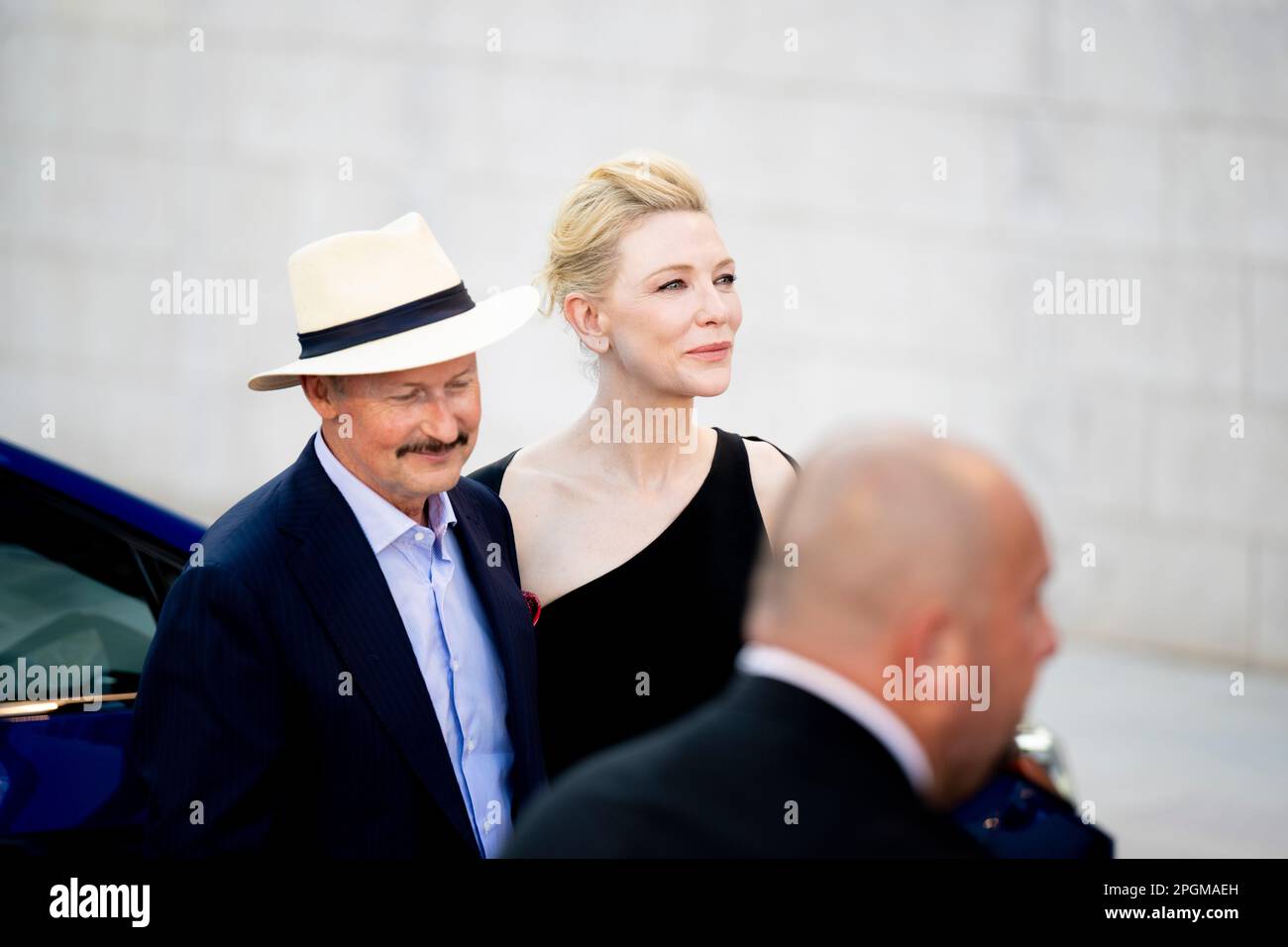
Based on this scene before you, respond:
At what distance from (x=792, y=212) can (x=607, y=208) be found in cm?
660

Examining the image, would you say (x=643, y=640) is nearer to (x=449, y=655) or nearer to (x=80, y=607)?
(x=449, y=655)

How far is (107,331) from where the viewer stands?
404 inches

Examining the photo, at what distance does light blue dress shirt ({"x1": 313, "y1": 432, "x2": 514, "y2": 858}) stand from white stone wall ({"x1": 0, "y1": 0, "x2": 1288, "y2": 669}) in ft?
23.3

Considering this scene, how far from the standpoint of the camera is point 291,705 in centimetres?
224

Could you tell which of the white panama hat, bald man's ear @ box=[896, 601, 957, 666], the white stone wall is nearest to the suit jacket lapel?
the white panama hat

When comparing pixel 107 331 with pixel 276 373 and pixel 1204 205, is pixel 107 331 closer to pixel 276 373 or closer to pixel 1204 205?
pixel 1204 205

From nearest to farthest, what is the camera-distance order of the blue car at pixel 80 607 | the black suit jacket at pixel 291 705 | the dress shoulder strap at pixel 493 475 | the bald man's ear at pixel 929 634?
1. the bald man's ear at pixel 929 634
2. the black suit jacket at pixel 291 705
3. the blue car at pixel 80 607
4. the dress shoulder strap at pixel 493 475

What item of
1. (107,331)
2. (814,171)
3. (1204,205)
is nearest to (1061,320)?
(1204,205)

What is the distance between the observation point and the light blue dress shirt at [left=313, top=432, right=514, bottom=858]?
2426mm

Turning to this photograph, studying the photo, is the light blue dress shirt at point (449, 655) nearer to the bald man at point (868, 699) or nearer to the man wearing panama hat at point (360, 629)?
the man wearing panama hat at point (360, 629)

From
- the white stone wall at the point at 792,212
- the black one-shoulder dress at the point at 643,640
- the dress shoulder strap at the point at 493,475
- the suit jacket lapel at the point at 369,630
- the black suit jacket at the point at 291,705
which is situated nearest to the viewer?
the black suit jacket at the point at 291,705

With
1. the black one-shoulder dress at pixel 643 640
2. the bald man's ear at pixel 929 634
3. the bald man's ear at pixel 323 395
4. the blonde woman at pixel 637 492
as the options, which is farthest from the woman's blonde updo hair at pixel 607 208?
the bald man's ear at pixel 929 634

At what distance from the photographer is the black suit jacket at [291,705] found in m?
2.16

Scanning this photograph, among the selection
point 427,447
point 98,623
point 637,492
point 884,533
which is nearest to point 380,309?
point 427,447
